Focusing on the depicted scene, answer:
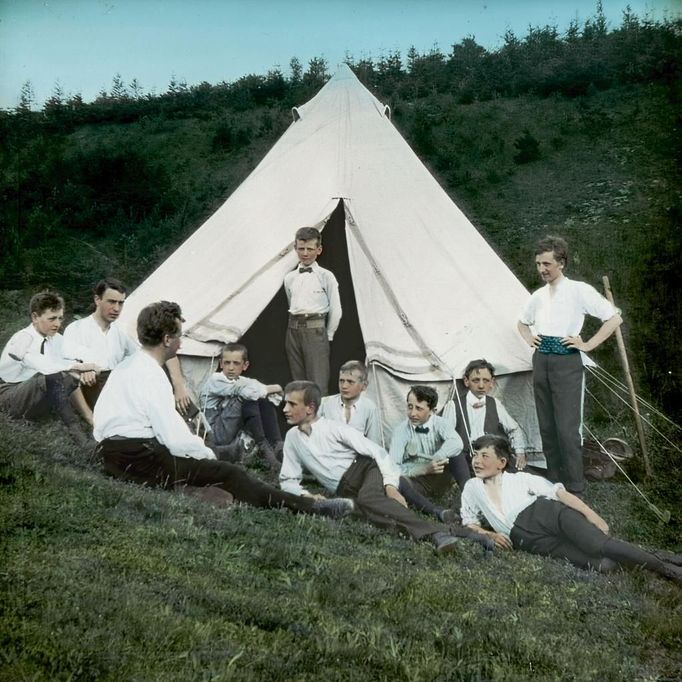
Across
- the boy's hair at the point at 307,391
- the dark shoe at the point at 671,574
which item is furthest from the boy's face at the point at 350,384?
the dark shoe at the point at 671,574

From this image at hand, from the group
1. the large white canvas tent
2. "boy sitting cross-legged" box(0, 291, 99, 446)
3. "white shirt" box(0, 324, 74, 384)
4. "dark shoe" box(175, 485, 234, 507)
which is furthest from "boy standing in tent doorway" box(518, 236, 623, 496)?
"white shirt" box(0, 324, 74, 384)

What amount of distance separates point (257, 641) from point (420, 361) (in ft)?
10.3

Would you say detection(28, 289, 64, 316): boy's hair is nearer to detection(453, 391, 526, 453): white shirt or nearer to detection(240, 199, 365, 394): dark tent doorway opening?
detection(240, 199, 365, 394): dark tent doorway opening

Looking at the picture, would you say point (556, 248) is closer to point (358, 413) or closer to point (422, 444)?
point (422, 444)

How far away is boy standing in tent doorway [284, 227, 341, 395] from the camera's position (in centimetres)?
614

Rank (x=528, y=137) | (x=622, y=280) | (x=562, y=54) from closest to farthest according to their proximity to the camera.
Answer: (x=622, y=280) → (x=562, y=54) → (x=528, y=137)

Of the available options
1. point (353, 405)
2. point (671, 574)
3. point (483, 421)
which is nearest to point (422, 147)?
point (483, 421)

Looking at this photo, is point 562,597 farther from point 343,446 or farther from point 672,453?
point 672,453

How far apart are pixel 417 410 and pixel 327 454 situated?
0.77 meters

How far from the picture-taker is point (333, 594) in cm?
341

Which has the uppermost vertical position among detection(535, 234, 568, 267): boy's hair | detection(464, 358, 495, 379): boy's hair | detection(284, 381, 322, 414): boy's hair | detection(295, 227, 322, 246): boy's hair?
detection(295, 227, 322, 246): boy's hair

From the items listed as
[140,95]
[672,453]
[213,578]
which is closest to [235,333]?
[213,578]

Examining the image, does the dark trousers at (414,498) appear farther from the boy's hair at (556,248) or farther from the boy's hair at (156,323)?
the boy's hair at (556,248)

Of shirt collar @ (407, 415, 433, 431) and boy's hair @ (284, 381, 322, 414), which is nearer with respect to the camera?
boy's hair @ (284, 381, 322, 414)
